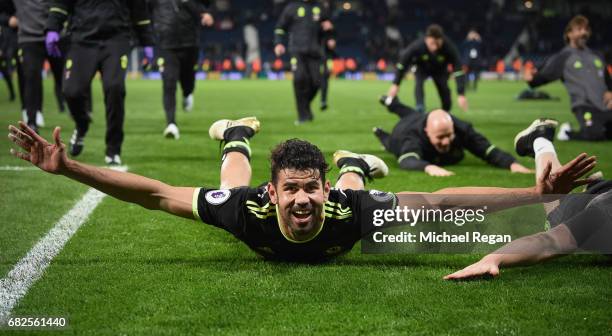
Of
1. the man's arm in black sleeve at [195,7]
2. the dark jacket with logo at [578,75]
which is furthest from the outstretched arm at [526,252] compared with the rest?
the man's arm in black sleeve at [195,7]

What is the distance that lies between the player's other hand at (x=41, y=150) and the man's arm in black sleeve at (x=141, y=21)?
4.98 m

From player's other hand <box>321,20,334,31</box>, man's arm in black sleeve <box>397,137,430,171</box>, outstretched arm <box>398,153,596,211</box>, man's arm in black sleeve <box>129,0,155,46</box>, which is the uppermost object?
man's arm in black sleeve <box>129,0,155,46</box>

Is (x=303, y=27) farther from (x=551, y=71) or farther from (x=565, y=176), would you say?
(x=565, y=176)

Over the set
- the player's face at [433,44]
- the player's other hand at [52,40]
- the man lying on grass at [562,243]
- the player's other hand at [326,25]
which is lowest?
the man lying on grass at [562,243]

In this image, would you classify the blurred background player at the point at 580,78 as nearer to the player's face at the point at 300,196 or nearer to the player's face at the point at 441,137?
the player's face at the point at 441,137

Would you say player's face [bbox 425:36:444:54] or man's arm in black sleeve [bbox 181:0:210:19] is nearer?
man's arm in black sleeve [bbox 181:0:210:19]

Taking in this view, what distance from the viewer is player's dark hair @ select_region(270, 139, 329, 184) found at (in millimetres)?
4293

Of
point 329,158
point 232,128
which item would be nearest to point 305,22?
point 329,158

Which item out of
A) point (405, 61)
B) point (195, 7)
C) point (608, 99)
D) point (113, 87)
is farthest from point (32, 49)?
point (608, 99)

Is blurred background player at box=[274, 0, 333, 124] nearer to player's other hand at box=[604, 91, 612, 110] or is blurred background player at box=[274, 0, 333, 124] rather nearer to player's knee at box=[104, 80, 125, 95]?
player's other hand at box=[604, 91, 612, 110]

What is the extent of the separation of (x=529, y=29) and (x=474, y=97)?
21.8 metres

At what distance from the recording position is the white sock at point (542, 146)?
243 inches

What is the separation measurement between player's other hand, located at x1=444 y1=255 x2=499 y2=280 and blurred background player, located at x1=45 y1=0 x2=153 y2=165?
5162 mm

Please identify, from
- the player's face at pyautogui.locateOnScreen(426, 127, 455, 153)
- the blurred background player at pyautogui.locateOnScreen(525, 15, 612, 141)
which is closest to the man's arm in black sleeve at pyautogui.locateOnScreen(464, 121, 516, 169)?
the player's face at pyautogui.locateOnScreen(426, 127, 455, 153)
